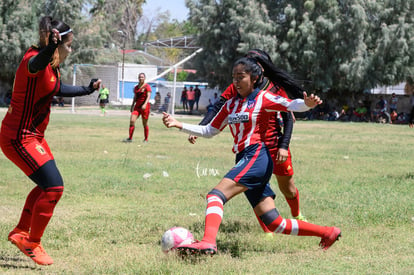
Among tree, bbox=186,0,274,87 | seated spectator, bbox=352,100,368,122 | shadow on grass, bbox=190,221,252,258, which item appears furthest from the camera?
tree, bbox=186,0,274,87

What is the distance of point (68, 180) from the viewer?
10891 millimetres

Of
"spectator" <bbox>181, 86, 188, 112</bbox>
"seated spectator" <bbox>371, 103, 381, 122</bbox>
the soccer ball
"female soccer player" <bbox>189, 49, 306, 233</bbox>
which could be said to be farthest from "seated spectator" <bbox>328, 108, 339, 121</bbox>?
the soccer ball

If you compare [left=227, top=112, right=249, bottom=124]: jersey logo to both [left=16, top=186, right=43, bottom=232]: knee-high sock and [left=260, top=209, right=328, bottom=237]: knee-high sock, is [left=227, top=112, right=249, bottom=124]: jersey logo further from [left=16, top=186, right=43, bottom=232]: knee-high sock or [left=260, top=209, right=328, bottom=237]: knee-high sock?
[left=16, top=186, right=43, bottom=232]: knee-high sock

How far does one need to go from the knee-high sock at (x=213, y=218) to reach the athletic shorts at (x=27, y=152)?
1501mm

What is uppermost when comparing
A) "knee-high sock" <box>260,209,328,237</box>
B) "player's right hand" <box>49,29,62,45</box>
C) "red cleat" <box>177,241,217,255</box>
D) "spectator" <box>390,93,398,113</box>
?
"player's right hand" <box>49,29,62,45</box>

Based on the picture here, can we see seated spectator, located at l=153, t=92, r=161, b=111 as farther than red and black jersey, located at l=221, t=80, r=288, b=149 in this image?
Yes

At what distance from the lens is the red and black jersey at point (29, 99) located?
17.6 feet

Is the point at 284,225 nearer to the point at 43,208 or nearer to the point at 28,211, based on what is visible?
the point at 43,208

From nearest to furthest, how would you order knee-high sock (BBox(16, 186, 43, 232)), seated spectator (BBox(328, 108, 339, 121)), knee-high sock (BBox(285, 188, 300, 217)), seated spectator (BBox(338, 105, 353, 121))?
knee-high sock (BBox(16, 186, 43, 232)) < knee-high sock (BBox(285, 188, 300, 217)) < seated spectator (BBox(328, 108, 339, 121)) < seated spectator (BBox(338, 105, 353, 121))

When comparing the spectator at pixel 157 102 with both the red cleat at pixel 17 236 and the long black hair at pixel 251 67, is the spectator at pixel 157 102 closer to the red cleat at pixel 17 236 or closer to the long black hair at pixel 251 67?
the long black hair at pixel 251 67

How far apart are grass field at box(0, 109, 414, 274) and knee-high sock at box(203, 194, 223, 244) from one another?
10.9 inches

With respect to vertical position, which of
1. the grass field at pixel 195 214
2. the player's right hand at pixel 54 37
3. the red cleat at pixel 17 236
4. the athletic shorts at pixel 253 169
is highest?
the player's right hand at pixel 54 37

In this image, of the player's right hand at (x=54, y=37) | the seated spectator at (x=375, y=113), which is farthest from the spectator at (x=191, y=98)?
the player's right hand at (x=54, y=37)

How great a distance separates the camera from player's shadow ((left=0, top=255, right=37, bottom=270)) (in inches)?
220
